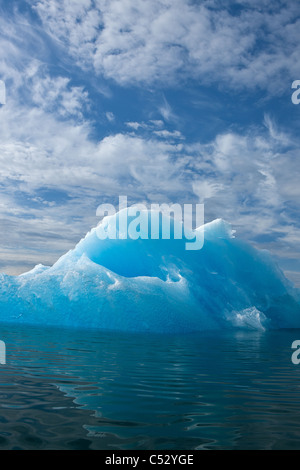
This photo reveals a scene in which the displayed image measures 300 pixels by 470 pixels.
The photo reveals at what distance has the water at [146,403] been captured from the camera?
3.22 meters

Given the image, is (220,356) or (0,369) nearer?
(0,369)

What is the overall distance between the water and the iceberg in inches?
354

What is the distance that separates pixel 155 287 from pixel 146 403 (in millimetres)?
13570

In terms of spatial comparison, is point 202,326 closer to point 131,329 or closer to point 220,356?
point 131,329

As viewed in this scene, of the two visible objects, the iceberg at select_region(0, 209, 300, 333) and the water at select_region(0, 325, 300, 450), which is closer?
the water at select_region(0, 325, 300, 450)

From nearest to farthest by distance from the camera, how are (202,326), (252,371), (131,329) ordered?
(252,371)
(131,329)
(202,326)

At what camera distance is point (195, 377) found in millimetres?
5926

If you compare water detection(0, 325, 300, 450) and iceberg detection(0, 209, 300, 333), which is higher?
iceberg detection(0, 209, 300, 333)

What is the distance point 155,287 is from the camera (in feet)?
58.6

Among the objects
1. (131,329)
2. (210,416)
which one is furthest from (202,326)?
(210,416)

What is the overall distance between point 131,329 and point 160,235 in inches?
241

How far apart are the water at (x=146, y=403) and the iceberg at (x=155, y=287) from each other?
8984 millimetres

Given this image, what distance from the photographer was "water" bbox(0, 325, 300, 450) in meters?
3.22
